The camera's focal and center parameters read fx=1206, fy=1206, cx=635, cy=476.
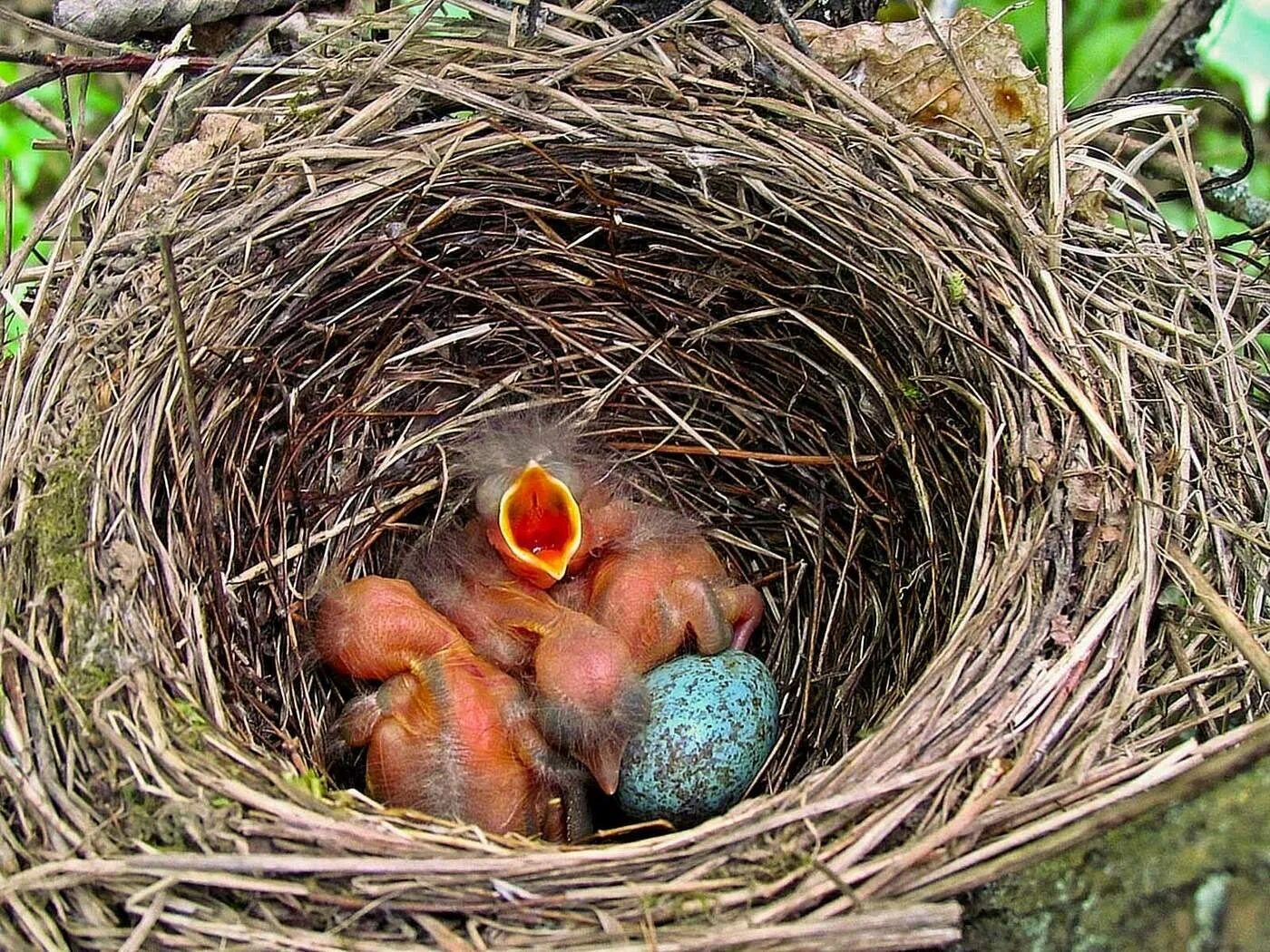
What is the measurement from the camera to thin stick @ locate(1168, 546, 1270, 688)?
146cm

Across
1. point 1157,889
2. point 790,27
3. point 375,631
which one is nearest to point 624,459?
point 375,631

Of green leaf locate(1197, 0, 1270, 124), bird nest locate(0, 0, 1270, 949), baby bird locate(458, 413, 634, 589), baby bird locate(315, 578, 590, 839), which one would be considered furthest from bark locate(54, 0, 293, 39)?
green leaf locate(1197, 0, 1270, 124)

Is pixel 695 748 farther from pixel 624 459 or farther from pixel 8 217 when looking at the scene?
pixel 8 217

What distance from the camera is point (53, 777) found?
1.39 meters

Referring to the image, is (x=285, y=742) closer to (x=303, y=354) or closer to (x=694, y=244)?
(x=303, y=354)

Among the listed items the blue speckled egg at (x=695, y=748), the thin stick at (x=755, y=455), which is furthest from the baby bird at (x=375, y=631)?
the thin stick at (x=755, y=455)

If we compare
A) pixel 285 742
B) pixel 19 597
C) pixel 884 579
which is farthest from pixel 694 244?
pixel 19 597

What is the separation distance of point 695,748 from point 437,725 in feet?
1.29

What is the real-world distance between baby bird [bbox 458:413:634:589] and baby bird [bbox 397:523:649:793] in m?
0.06

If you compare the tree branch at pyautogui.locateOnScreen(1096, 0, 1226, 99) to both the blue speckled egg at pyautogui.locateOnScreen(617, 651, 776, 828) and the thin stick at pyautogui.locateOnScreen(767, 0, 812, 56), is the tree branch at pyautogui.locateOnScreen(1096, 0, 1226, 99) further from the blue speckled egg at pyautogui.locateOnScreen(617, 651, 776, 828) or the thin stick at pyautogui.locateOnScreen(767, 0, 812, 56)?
the blue speckled egg at pyautogui.locateOnScreen(617, 651, 776, 828)

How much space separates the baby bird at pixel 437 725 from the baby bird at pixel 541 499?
0.19 meters

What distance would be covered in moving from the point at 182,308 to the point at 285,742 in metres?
0.66

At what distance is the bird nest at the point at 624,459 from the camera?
4.36 ft

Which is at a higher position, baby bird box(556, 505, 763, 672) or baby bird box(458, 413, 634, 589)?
baby bird box(458, 413, 634, 589)
